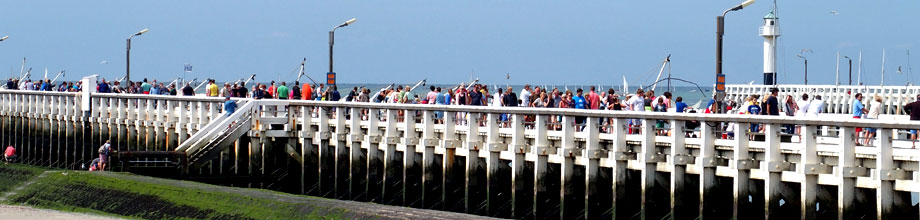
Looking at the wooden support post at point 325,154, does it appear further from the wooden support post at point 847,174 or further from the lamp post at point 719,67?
the wooden support post at point 847,174

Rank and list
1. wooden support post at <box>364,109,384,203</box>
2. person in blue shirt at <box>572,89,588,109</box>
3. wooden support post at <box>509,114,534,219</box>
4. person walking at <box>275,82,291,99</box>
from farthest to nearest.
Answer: person walking at <box>275,82,291,99</box> < person in blue shirt at <box>572,89,588,109</box> < wooden support post at <box>364,109,384,203</box> < wooden support post at <box>509,114,534,219</box>

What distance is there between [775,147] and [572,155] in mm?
5106

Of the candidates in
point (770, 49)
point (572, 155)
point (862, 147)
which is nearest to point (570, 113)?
point (572, 155)

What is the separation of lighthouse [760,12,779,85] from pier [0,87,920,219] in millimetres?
46886

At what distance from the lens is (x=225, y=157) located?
129 ft

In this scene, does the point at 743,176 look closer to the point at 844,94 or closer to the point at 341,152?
the point at 341,152

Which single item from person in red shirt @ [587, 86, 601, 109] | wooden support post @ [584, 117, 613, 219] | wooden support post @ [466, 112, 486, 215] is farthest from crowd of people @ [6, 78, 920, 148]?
wooden support post @ [466, 112, 486, 215]

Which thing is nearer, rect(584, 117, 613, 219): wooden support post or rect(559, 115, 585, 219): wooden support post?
rect(584, 117, 613, 219): wooden support post

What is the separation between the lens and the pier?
23.1m

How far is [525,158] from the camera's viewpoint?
97.6ft

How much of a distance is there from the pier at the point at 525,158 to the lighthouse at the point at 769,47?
46886 mm

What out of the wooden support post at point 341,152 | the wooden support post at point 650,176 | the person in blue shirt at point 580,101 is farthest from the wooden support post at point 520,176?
the wooden support post at point 341,152

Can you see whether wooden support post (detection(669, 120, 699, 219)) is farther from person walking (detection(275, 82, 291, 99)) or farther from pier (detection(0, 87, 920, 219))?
person walking (detection(275, 82, 291, 99))

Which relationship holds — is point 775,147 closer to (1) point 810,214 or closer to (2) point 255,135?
(1) point 810,214
